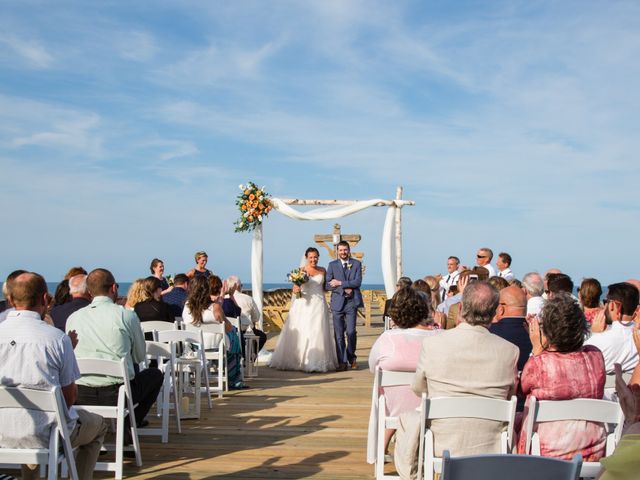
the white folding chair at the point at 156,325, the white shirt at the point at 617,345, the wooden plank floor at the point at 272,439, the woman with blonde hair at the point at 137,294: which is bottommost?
the wooden plank floor at the point at 272,439

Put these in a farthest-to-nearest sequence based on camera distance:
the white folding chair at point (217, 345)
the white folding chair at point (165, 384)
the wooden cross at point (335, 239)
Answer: the wooden cross at point (335, 239), the white folding chair at point (217, 345), the white folding chair at point (165, 384)

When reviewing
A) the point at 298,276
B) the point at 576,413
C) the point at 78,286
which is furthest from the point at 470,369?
the point at 298,276

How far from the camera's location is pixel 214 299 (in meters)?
8.41

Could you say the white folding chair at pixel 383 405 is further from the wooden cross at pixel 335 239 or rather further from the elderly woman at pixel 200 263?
the wooden cross at pixel 335 239

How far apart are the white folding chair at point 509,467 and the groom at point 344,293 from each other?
802cm

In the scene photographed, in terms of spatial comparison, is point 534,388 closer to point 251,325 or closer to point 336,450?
point 336,450

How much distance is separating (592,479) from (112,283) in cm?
335

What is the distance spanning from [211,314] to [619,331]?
4.71m

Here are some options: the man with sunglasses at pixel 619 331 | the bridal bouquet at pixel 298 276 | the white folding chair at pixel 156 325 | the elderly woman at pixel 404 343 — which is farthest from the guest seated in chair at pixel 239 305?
the man with sunglasses at pixel 619 331

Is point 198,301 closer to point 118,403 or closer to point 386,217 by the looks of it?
point 118,403

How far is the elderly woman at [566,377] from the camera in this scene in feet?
11.6

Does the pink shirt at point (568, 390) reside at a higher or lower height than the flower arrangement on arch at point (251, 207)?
lower

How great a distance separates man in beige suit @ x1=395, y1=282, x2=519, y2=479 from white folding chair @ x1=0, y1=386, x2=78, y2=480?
185 cm

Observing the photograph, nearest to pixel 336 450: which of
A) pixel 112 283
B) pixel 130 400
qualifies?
pixel 130 400
